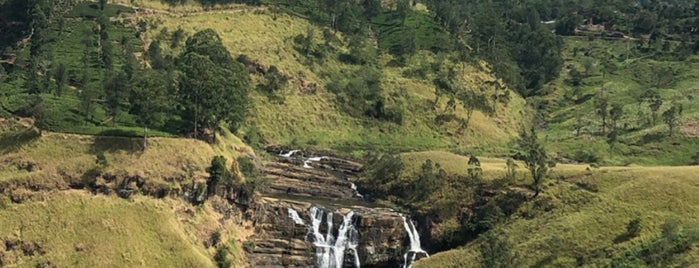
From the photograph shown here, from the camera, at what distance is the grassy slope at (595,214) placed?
2968 inches

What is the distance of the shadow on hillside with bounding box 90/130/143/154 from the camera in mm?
78300

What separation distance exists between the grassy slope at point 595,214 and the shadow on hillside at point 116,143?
37375 millimetres

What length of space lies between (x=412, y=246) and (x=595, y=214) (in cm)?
2271

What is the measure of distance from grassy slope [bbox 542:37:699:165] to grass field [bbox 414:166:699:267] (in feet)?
112

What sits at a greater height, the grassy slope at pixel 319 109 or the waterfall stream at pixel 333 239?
the grassy slope at pixel 319 109

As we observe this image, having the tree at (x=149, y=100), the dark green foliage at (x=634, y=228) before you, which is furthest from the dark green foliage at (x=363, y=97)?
the dark green foliage at (x=634, y=228)

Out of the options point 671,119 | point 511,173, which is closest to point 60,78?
point 511,173

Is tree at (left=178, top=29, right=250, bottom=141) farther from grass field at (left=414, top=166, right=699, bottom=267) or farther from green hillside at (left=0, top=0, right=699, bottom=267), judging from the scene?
grass field at (left=414, top=166, right=699, bottom=267)

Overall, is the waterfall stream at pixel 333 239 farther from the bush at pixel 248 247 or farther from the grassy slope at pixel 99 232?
the grassy slope at pixel 99 232

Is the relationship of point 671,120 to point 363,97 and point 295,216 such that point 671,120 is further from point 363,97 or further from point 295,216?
point 295,216

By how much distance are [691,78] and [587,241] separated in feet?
350

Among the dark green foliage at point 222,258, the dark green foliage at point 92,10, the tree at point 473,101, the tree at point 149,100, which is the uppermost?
the dark green foliage at point 92,10

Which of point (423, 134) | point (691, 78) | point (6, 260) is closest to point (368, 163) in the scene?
point (423, 134)

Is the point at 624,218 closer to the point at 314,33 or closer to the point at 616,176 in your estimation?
the point at 616,176
